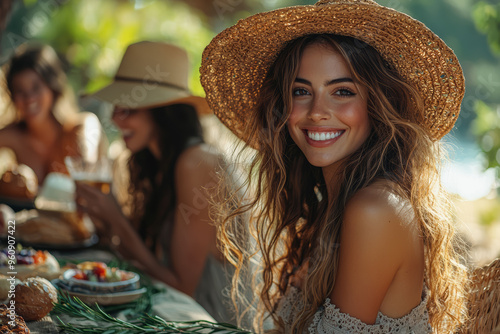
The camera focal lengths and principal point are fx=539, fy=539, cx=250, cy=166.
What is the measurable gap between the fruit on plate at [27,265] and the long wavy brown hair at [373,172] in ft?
2.21

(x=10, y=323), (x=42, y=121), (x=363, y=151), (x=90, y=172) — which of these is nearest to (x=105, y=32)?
(x=42, y=121)

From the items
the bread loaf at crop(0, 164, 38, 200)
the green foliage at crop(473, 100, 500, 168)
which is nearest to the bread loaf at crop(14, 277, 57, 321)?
the bread loaf at crop(0, 164, 38, 200)

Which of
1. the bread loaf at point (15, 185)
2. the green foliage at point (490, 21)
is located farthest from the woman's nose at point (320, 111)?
the green foliage at point (490, 21)

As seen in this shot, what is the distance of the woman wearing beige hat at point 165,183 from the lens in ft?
9.38

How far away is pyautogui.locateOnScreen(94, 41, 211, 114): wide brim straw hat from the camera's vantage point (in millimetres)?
2934

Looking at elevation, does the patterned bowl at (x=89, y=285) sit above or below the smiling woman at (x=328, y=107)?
below

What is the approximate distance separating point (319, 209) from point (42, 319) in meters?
1.12

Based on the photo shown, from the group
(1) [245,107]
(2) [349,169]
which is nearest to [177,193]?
(1) [245,107]

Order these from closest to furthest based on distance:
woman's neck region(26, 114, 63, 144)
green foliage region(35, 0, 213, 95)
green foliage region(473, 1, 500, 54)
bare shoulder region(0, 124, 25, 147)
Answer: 1. green foliage region(473, 1, 500, 54)
2. bare shoulder region(0, 124, 25, 147)
3. woman's neck region(26, 114, 63, 144)
4. green foliage region(35, 0, 213, 95)

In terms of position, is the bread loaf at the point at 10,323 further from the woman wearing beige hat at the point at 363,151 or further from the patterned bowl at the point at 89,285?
the woman wearing beige hat at the point at 363,151

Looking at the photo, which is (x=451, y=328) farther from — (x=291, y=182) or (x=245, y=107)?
(x=245, y=107)

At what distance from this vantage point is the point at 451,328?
6.12 feet

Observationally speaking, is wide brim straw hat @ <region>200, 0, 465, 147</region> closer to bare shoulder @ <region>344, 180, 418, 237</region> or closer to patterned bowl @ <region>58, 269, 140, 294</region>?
bare shoulder @ <region>344, 180, 418, 237</region>

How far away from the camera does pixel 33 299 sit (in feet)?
5.24
